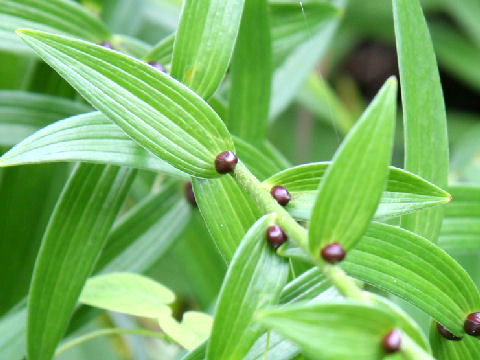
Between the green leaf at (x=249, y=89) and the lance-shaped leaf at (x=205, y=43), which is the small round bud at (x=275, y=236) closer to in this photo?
the lance-shaped leaf at (x=205, y=43)

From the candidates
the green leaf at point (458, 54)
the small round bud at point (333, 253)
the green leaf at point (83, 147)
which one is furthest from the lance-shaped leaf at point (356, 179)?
the green leaf at point (458, 54)

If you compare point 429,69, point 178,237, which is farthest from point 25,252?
point 429,69

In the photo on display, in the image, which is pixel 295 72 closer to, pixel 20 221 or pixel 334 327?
pixel 20 221

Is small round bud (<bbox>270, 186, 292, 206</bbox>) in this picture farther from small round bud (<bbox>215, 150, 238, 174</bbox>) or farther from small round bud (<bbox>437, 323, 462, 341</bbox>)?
small round bud (<bbox>437, 323, 462, 341</bbox>)

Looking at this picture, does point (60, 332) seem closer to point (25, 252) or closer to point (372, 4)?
point (25, 252)

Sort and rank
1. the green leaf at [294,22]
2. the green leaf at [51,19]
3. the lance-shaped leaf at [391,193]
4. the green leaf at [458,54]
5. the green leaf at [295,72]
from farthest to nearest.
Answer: the green leaf at [458,54] → the green leaf at [295,72] → the green leaf at [294,22] → the green leaf at [51,19] → the lance-shaped leaf at [391,193]

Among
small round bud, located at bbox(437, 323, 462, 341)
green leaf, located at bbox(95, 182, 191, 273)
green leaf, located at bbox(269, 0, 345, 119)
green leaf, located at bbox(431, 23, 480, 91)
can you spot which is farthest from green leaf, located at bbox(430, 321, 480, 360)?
green leaf, located at bbox(431, 23, 480, 91)

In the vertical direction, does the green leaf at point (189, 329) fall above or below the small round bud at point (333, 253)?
below
